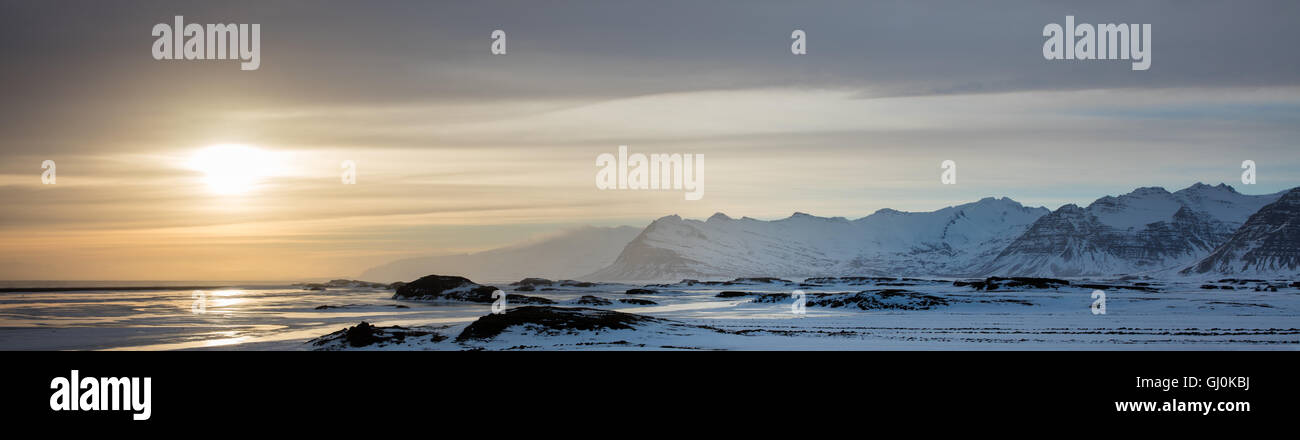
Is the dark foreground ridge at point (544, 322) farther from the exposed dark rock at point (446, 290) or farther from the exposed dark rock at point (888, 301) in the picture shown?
the exposed dark rock at point (446, 290)

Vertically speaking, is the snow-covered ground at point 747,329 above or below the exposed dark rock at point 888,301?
above

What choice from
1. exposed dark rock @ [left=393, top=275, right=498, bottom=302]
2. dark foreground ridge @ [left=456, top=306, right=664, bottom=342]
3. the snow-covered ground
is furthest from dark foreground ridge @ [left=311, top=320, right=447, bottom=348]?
exposed dark rock @ [left=393, top=275, right=498, bottom=302]

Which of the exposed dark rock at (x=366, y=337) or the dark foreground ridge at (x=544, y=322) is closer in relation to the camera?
the exposed dark rock at (x=366, y=337)

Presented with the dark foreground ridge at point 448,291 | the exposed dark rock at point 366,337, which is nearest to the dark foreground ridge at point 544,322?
the exposed dark rock at point 366,337

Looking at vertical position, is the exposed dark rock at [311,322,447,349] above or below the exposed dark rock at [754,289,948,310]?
above

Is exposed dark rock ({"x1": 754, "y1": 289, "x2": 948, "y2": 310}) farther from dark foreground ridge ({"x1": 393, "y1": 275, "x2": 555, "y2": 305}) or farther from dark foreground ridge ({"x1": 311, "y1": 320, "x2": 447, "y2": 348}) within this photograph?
dark foreground ridge ({"x1": 311, "y1": 320, "x2": 447, "y2": 348})

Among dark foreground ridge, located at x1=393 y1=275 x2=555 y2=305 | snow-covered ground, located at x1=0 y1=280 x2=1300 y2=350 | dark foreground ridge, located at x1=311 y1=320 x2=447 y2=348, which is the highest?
dark foreground ridge, located at x1=311 y1=320 x2=447 y2=348

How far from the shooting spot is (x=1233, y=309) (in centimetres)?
7319

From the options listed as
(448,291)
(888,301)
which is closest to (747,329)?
(888,301)
